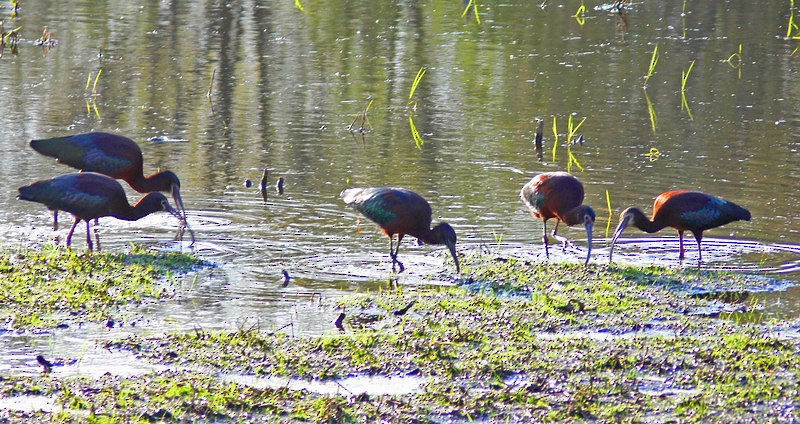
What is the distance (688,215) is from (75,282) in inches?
191

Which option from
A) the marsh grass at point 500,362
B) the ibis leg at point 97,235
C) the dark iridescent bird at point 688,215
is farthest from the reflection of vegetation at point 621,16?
the marsh grass at point 500,362

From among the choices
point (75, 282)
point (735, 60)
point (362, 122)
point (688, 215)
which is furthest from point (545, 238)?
point (735, 60)

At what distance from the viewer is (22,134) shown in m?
14.6

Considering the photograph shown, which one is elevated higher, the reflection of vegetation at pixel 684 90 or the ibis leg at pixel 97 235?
the reflection of vegetation at pixel 684 90

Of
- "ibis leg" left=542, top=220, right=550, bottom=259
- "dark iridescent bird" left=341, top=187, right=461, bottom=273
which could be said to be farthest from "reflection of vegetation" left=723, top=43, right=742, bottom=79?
"dark iridescent bird" left=341, top=187, right=461, bottom=273

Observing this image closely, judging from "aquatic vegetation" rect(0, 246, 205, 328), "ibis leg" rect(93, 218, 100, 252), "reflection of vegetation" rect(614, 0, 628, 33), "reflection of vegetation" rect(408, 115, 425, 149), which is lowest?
"ibis leg" rect(93, 218, 100, 252)

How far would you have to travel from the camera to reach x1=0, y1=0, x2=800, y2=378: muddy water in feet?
31.0

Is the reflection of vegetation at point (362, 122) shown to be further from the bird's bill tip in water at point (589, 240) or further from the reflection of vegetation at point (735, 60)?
the reflection of vegetation at point (735, 60)

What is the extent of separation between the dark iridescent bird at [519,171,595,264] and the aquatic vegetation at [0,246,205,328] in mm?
2965

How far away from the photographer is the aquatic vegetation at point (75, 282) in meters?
7.66

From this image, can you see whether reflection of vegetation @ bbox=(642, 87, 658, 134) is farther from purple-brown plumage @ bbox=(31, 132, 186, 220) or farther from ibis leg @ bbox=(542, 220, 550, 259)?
purple-brown plumage @ bbox=(31, 132, 186, 220)

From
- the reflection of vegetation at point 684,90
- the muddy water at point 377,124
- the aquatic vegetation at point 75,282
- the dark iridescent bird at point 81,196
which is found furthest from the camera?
the reflection of vegetation at point 684,90

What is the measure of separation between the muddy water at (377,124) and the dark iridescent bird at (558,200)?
0.85 ft

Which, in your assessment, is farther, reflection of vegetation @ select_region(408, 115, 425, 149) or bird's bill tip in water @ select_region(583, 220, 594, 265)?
reflection of vegetation @ select_region(408, 115, 425, 149)
